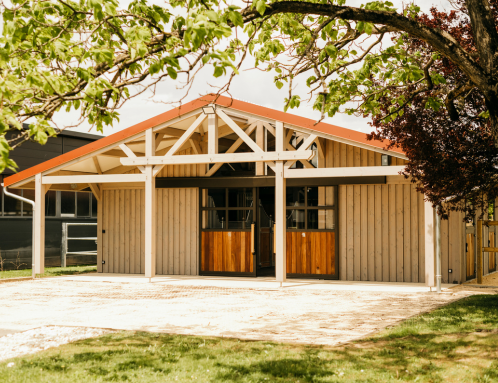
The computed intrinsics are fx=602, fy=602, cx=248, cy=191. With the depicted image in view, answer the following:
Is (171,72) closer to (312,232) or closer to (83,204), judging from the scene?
(312,232)

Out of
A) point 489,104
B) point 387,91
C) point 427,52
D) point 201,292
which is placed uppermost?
point 427,52

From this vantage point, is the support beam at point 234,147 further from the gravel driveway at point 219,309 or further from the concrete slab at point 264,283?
the gravel driveway at point 219,309

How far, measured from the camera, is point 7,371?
5156mm

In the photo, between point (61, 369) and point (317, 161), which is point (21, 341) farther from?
point (317, 161)

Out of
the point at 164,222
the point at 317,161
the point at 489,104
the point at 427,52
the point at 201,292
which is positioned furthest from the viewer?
the point at 164,222

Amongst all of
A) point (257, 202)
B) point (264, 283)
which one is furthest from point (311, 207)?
point (264, 283)

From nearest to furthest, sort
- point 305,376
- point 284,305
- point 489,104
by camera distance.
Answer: point 305,376 < point 489,104 < point 284,305

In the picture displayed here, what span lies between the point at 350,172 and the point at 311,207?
221 centimetres

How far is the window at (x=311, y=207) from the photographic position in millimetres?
13398

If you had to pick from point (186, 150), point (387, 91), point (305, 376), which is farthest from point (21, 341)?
point (186, 150)

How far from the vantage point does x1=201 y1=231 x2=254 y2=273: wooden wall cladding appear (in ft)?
46.5

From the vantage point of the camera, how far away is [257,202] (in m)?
14.1

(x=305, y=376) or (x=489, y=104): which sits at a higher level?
(x=489, y=104)

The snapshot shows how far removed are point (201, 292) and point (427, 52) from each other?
586cm
